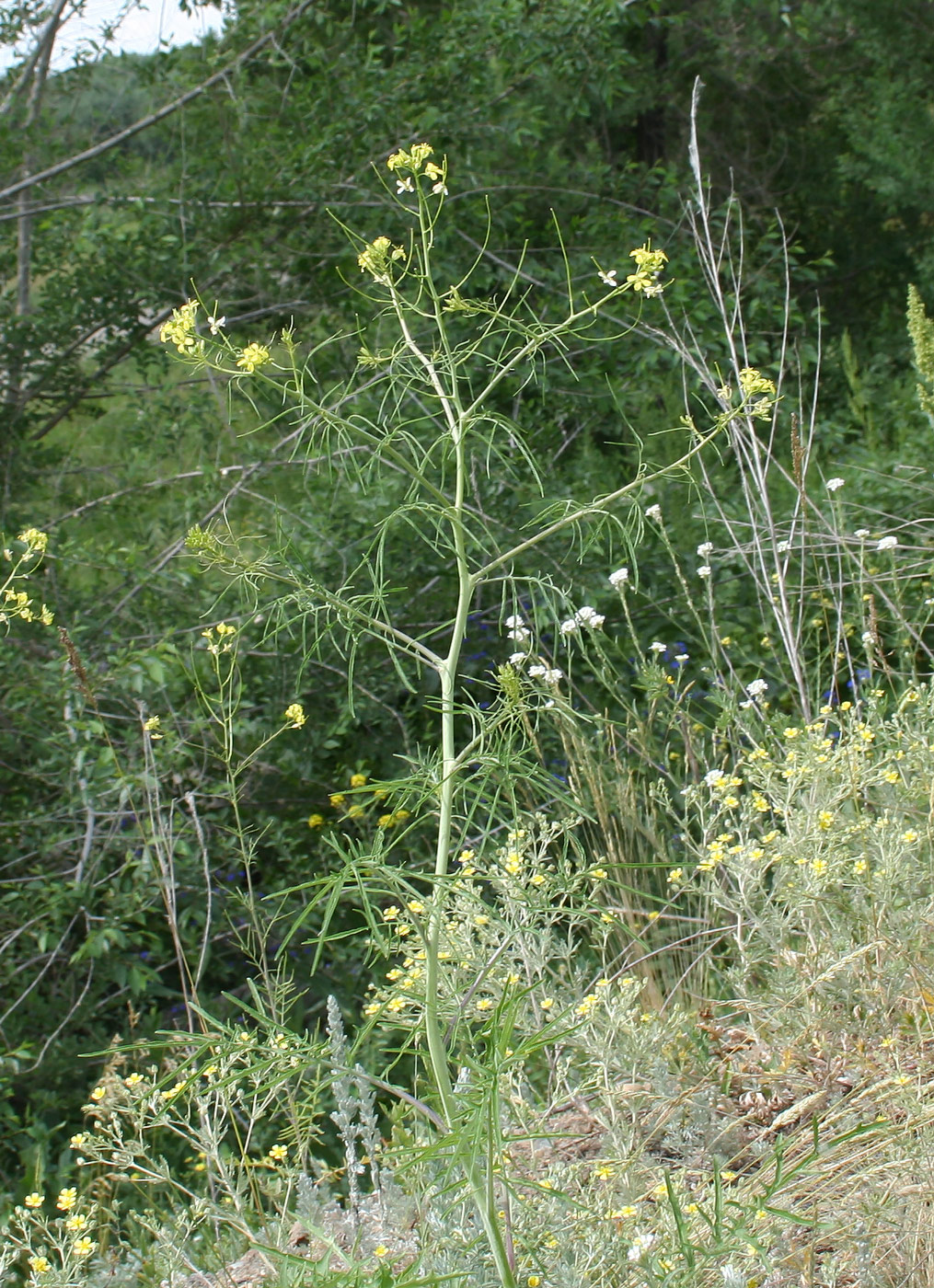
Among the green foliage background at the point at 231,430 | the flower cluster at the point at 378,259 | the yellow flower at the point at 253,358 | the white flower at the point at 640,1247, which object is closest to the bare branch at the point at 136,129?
the green foliage background at the point at 231,430

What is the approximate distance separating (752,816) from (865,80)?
5.90 m

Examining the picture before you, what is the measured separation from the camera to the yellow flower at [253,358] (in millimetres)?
1229

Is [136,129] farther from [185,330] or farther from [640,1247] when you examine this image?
[640,1247]

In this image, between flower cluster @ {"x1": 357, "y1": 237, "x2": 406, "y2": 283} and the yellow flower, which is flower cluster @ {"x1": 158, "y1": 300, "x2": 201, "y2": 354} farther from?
flower cluster @ {"x1": 357, "y1": 237, "x2": 406, "y2": 283}

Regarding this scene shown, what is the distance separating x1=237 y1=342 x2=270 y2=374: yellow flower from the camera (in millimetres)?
1229

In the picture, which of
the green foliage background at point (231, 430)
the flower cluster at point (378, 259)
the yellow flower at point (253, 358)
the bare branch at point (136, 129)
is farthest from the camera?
the bare branch at point (136, 129)

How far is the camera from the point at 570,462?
4.20m

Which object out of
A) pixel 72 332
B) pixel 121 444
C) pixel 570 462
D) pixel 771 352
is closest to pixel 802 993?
pixel 570 462

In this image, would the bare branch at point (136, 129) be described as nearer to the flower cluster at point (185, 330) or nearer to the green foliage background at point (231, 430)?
the green foliage background at point (231, 430)

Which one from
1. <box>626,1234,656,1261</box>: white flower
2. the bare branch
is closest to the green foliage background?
the bare branch

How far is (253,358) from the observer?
1231mm

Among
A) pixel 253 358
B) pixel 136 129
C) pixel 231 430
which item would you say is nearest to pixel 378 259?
pixel 253 358

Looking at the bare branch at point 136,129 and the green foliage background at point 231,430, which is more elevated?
the bare branch at point 136,129

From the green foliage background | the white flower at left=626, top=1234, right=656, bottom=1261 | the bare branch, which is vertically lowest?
the white flower at left=626, top=1234, right=656, bottom=1261
